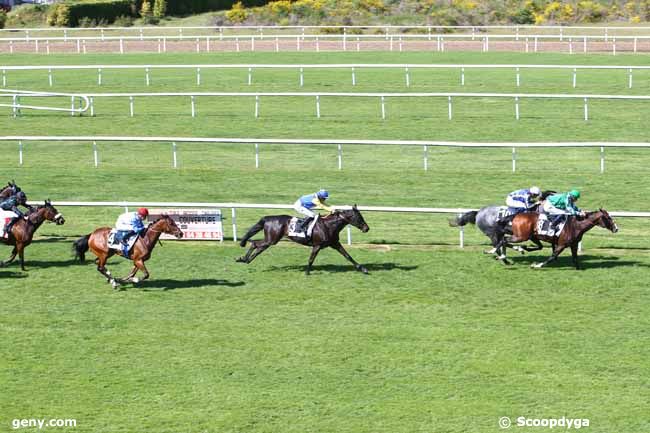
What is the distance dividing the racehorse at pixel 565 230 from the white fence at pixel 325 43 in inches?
1012

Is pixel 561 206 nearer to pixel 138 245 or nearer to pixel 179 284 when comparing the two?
pixel 179 284

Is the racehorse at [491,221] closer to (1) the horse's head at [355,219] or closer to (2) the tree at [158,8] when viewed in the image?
(1) the horse's head at [355,219]

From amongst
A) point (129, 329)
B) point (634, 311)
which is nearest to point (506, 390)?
point (634, 311)

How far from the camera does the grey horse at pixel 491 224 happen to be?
1914 cm

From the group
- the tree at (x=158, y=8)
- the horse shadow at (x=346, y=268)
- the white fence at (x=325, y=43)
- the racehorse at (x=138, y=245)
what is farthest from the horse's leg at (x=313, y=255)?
the tree at (x=158, y=8)

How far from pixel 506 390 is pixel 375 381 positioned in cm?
149

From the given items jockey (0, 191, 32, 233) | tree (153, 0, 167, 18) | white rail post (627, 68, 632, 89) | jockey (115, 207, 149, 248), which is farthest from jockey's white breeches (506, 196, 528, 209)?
tree (153, 0, 167, 18)

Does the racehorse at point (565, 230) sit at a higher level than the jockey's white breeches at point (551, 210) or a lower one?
lower

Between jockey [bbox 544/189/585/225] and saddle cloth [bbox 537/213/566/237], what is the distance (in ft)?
0.27

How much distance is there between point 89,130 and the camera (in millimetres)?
32250

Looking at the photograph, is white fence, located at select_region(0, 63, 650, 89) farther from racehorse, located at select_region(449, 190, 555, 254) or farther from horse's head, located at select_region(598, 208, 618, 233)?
horse's head, located at select_region(598, 208, 618, 233)

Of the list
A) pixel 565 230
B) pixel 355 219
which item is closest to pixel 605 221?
pixel 565 230

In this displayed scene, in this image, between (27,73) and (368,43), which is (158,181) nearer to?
(27,73)

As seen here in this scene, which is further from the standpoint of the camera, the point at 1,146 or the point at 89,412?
the point at 1,146
